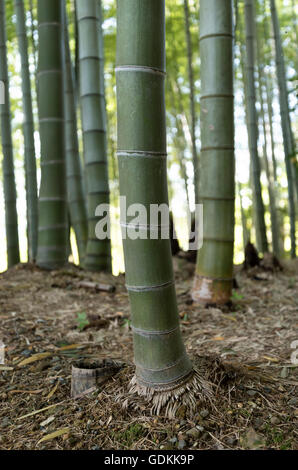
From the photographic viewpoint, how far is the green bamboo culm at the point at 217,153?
2.39 metres

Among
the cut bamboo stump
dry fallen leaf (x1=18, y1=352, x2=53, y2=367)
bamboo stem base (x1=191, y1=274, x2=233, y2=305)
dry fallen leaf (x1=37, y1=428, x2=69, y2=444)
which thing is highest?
bamboo stem base (x1=191, y1=274, x2=233, y2=305)

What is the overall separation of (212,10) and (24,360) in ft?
6.57

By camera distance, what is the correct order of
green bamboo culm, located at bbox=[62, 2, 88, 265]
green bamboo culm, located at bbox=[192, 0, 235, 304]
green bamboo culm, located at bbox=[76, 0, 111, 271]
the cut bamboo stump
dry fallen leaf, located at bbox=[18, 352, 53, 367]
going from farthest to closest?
green bamboo culm, located at bbox=[62, 2, 88, 265] < green bamboo culm, located at bbox=[76, 0, 111, 271] < green bamboo culm, located at bbox=[192, 0, 235, 304] < dry fallen leaf, located at bbox=[18, 352, 53, 367] < the cut bamboo stump

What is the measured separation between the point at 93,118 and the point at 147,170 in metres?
2.22

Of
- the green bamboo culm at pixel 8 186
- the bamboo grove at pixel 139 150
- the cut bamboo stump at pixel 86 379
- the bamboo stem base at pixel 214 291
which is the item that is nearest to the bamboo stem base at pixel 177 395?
the bamboo grove at pixel 139 150

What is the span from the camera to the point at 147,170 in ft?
4.15

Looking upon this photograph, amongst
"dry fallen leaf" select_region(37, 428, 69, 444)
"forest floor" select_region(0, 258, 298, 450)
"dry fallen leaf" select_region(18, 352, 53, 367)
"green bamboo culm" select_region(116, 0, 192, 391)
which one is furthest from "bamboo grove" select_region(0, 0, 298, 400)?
"dry fallen leaf" select_region(18, 352, 53, 367)

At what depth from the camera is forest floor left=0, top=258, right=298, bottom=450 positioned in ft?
4.15

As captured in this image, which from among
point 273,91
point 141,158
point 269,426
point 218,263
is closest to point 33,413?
point 269,426

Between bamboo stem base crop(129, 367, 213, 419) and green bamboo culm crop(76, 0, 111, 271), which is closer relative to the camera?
bamboo stem base crop(129, 367, 213, 419)

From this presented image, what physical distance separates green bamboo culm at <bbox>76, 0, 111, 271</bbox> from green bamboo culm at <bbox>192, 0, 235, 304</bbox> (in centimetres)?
104

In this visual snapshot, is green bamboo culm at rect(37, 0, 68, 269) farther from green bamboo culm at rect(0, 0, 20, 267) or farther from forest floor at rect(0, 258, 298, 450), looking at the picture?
green bamboo culm at rect(0, 0, 20, 267)

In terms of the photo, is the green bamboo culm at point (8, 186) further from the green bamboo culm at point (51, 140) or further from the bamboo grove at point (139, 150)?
the green bamboo culm at point (51, 140)

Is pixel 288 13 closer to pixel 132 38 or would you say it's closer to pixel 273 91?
pixel 273 91
